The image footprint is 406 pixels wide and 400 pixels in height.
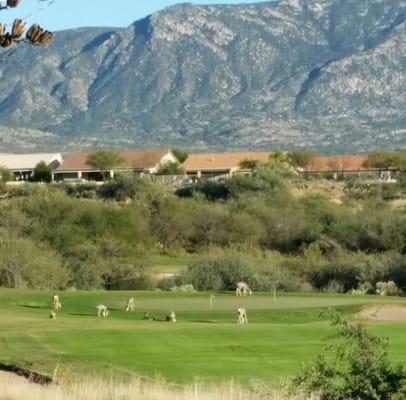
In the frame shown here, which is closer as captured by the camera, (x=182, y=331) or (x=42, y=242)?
(x=182, y=331)

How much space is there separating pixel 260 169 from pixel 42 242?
114 ft

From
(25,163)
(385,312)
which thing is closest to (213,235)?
(385,312)

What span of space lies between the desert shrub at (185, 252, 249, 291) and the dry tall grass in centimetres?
2858

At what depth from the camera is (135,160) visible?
12506 cm

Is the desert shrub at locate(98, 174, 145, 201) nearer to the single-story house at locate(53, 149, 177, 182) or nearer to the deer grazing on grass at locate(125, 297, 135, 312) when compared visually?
the single-story house at locate(53, 149, 177, 182)

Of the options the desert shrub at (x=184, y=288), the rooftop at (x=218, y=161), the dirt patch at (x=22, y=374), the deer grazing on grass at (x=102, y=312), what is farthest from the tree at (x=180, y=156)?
the dirt patch at (x=22, y=374)

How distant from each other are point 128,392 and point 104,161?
102982mm

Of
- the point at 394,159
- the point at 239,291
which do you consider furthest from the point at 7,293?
the point at 394,159

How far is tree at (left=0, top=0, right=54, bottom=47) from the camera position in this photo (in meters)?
11.1

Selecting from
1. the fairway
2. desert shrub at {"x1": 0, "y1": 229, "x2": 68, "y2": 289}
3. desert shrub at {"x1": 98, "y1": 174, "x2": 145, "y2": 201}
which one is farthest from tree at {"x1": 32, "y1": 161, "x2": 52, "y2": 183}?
the fairway

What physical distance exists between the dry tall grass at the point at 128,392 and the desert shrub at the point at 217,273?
93.8 ft

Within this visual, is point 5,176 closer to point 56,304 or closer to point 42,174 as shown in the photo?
point 42,174

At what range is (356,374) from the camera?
49.3 ft

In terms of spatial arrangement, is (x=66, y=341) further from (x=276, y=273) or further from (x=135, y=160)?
(x=135, y=160)
